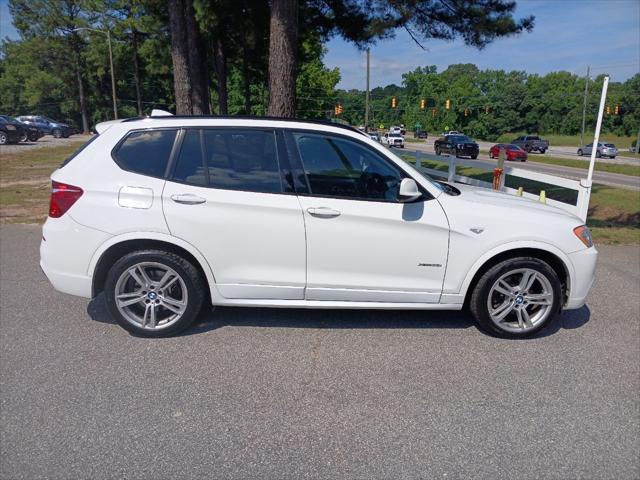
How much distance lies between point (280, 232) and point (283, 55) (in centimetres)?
624

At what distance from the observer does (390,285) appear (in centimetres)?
379

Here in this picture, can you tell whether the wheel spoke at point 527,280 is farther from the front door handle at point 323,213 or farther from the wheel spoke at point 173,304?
the wheel spoke at point 173,304

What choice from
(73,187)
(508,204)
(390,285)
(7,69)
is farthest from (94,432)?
(7,69)

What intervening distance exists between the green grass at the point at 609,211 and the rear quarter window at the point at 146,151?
6.85 metres

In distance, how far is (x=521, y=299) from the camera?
12.8 feet

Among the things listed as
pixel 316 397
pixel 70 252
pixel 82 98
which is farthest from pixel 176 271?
pixel 82 98

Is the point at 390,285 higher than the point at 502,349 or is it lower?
higher

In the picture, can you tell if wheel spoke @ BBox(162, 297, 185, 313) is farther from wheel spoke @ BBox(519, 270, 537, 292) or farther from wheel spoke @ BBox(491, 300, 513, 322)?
wheel spoke @ BBox(519, 270, 537, 292)

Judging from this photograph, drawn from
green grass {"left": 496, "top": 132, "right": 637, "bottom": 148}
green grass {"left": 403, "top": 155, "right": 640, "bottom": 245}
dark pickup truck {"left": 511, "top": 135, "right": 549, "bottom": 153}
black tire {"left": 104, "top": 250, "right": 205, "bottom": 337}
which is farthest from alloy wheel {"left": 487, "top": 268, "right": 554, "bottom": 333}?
green grass {"left": 496, "top": 132, "right": 637, "bottom": 148}

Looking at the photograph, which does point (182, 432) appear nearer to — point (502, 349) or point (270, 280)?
point (270, 280)

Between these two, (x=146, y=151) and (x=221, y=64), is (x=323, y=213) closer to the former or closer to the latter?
(x=146, y=151)

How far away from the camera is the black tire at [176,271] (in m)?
3.75

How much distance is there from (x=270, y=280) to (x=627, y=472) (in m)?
2.58

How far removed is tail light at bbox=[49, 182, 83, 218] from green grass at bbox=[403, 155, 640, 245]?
745cm
